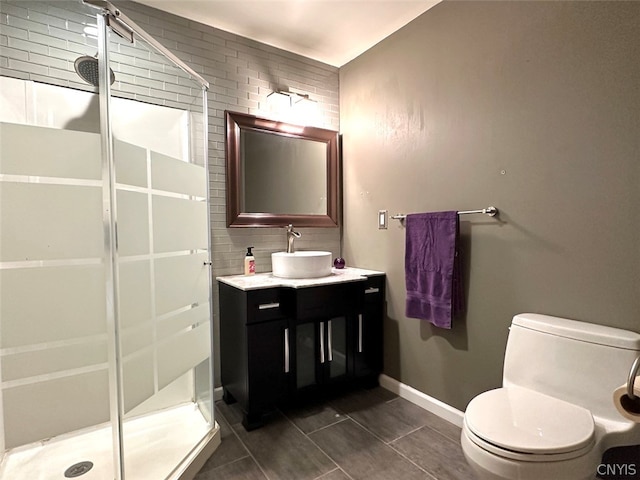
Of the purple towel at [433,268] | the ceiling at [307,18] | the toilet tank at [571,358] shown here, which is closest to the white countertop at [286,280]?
the purple towel at [433,268]

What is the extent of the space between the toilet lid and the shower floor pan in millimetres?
1329

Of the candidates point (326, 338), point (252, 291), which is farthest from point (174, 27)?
point (326, 338)

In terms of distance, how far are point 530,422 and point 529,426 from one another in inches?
1.2

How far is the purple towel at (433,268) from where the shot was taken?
1.87 m

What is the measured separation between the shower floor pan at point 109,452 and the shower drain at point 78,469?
0.02m

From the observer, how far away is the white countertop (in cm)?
197

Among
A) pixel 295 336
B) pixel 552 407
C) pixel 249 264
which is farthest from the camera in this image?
pixel 249 264

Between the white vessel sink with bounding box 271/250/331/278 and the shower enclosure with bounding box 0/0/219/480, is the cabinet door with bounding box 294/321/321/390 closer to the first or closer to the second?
the white vessel sink with bounding box 271/250/331/278

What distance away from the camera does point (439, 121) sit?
2.01 metres

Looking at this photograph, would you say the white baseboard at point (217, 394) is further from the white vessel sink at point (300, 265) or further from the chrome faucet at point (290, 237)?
the chrome faucet at point (290, 237)

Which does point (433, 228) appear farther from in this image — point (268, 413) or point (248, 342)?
point (268, 413)

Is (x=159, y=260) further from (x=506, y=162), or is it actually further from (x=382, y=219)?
(x=506, y=162)

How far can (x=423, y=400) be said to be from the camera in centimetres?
214

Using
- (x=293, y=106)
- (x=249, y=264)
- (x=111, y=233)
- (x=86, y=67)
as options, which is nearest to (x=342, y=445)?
(x=249, y=264)
